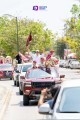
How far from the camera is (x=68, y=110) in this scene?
366 inches

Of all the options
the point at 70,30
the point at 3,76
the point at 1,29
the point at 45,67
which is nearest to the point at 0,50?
the point at 1,29

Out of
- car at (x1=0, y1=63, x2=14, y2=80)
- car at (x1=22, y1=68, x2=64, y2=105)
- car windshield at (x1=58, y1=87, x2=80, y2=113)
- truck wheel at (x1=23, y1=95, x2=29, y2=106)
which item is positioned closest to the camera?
car windshield at (x1=58, y1=87, x2=80, y2=113)

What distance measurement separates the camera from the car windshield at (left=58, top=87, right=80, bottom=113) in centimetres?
933

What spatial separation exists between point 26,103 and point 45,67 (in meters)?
2.12

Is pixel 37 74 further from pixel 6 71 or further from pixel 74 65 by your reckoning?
pixel 74 65

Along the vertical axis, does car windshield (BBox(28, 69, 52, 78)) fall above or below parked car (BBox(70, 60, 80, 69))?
above

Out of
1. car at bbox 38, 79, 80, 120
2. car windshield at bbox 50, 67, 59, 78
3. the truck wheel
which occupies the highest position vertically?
car at bbox 38, 79, 80, 120

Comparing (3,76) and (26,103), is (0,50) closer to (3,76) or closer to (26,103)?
(3,76)

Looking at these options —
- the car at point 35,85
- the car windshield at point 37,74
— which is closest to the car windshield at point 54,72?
the car windshield at point 37,74

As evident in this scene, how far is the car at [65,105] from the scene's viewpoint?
895 centimetres

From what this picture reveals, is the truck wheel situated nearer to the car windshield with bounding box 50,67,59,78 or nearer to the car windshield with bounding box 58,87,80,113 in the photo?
the car windshield with bounding box 50,67,59,78

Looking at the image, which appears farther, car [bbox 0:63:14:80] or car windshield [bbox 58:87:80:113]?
car [bbox 0:63:14:80]

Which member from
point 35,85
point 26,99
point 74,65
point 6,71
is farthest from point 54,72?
point 74,65

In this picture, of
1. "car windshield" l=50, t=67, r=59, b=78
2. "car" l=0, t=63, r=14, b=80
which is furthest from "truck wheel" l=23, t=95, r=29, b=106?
"car" l=0, t=63, r=14, b=80
